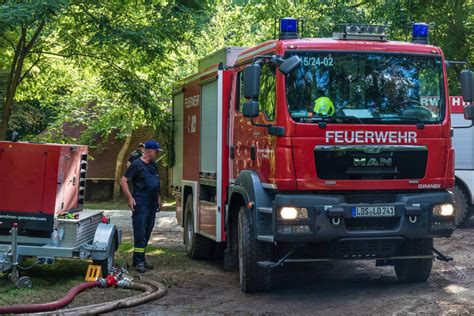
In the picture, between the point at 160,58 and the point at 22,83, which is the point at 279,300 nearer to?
the point at 160,58

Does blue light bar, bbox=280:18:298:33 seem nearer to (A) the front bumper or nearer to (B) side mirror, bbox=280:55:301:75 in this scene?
(B) side mirror, bbox=280:55:301:75

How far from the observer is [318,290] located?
9594 millimetres

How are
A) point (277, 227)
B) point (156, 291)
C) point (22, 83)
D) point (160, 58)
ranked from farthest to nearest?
point (22, 83) < point (160, 58) < point (156, 291) < point (277, 227)

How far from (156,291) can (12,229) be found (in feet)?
5.96

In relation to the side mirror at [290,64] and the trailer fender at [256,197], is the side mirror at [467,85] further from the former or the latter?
the trailer fender at [256,197]

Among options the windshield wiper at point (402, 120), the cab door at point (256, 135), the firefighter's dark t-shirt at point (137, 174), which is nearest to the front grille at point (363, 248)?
the cab door at point (256, 135)

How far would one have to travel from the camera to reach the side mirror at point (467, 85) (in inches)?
368

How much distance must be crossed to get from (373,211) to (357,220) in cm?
21

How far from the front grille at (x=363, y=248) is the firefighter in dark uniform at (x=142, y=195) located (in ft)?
11.2

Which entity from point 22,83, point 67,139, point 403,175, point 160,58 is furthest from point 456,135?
point 67,139

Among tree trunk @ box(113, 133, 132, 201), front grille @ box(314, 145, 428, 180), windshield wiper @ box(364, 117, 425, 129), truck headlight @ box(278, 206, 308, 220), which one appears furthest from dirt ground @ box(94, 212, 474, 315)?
tree trunk @ box(113, 133, 132, 201)

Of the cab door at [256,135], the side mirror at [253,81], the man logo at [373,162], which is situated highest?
the side mirror at [253,81]

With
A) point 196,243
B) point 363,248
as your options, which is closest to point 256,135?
point 363,248

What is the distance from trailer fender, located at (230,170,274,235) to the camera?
887cm
